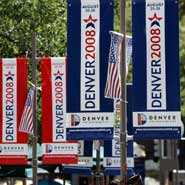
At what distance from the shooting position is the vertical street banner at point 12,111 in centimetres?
2153

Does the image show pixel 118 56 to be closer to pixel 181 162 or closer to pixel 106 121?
pixel 106 121

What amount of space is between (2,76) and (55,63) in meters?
1.50

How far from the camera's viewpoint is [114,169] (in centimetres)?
2498

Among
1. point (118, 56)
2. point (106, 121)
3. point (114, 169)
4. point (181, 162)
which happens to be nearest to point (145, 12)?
point (118, 56)

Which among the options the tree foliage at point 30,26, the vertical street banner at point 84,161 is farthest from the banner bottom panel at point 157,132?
the vertical street banner at point 84,161

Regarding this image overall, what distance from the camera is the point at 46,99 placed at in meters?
21.4

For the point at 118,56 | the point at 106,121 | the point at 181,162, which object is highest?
the point at 118,56

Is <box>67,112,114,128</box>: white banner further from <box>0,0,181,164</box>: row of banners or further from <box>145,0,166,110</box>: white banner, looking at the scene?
<box>145,0,166,110</box>: white banner

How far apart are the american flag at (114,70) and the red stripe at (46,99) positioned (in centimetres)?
544

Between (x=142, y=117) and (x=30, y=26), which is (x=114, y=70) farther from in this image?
(x=30, y=26)

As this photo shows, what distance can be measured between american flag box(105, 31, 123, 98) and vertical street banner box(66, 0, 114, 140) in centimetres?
57

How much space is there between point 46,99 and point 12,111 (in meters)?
1.00

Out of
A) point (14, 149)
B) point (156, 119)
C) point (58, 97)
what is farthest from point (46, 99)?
point (156, 119)

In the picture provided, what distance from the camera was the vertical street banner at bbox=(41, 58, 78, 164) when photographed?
21203 millimetres
